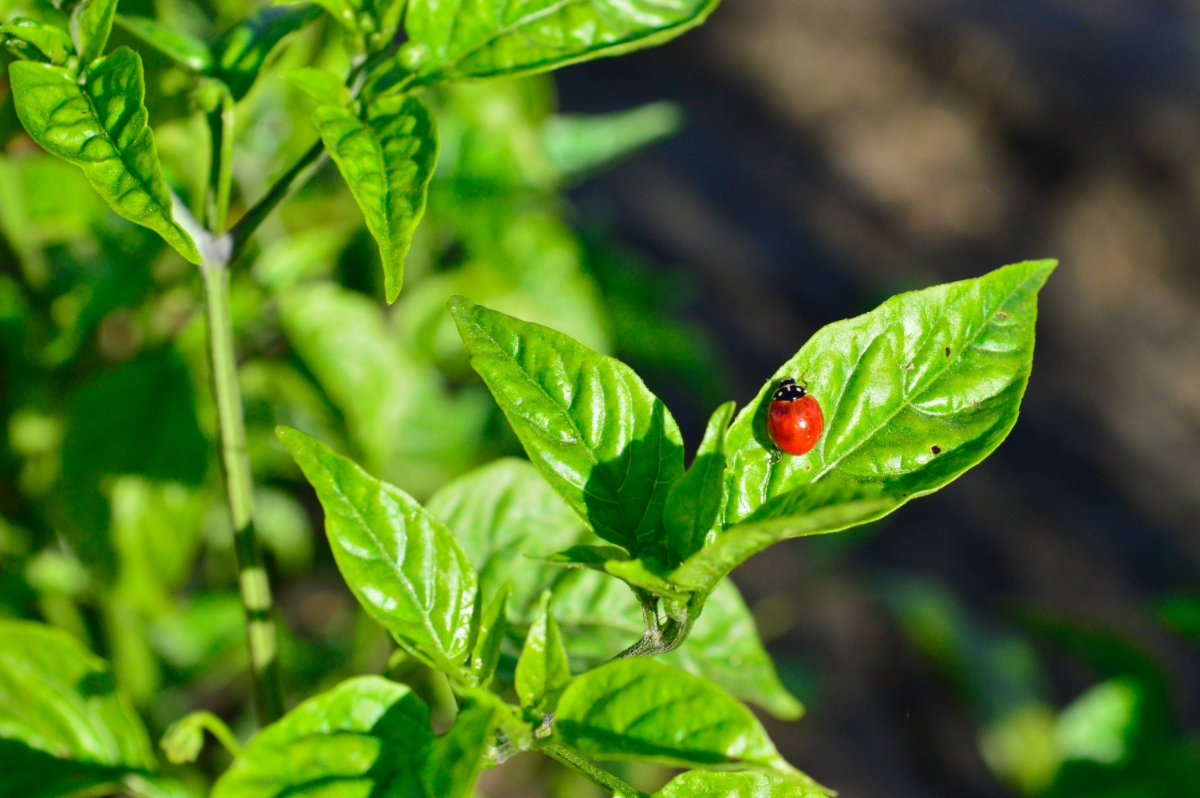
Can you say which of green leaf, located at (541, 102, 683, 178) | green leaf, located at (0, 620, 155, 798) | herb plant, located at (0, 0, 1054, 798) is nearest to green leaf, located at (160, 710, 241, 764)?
herb plant, located at (0, 0, 1054, 798)

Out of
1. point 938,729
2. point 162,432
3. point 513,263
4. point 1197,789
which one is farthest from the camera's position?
point 938,729

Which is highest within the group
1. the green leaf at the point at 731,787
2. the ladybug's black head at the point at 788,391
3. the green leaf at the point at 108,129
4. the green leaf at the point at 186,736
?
the green leaf at the point at 108,129

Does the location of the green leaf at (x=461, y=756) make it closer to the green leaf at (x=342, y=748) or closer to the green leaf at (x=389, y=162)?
the green leaf at (x=342, y=748)

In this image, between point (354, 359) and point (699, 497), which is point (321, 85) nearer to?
point (699, 497)

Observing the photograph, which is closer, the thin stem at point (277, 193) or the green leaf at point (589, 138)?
the thin stem at point (277, 193)

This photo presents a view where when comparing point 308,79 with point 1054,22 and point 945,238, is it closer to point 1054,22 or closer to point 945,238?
point 945,238

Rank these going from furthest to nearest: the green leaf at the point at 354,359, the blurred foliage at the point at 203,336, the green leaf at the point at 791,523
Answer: the green leaf at the point at 354,359
the blurred foliage at the point at 203,336
the green leaf at the point at 791,523

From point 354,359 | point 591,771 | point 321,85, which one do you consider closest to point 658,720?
point 591,771

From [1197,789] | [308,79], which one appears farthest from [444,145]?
[1197,789]

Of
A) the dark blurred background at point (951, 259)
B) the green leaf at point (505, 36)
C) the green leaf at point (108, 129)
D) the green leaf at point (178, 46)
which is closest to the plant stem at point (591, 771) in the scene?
the green leaf at point (108, 129)
